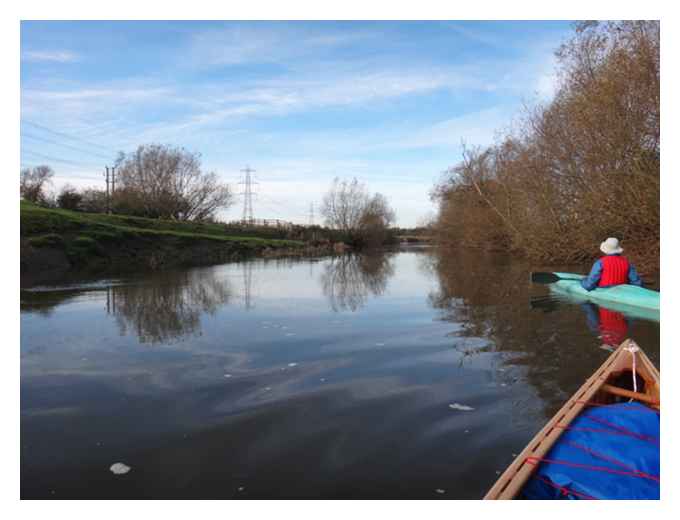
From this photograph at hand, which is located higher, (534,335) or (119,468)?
(534,335)

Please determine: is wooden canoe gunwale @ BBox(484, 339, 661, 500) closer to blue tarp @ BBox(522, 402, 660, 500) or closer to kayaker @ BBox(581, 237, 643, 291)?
blue tarp @ BBox(522, 402, 660, 500)

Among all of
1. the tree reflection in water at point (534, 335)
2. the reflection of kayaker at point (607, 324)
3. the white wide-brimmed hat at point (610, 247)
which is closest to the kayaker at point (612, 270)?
the white wide-brimmed hat at point (610, 247)

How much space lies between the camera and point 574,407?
3.95 metres

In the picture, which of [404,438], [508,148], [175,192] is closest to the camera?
[404,438]

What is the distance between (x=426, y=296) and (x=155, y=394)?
925cm

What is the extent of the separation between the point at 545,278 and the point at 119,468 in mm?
13155

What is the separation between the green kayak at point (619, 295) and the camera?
9.95 meters

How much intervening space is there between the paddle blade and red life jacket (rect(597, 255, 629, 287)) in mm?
2636

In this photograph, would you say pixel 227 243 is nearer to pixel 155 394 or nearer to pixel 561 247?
pixel 561 247

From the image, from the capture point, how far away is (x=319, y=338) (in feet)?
27.8

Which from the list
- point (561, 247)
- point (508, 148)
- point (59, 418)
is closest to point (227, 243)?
point (508, 148)

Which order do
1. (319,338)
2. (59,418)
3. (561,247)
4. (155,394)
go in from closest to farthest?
(59,418) < (155,394) < (319,338) < (561,247)

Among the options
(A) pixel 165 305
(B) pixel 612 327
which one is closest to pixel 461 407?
(B) pixel 612 327

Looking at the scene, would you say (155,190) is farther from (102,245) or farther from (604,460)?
(604,460)
